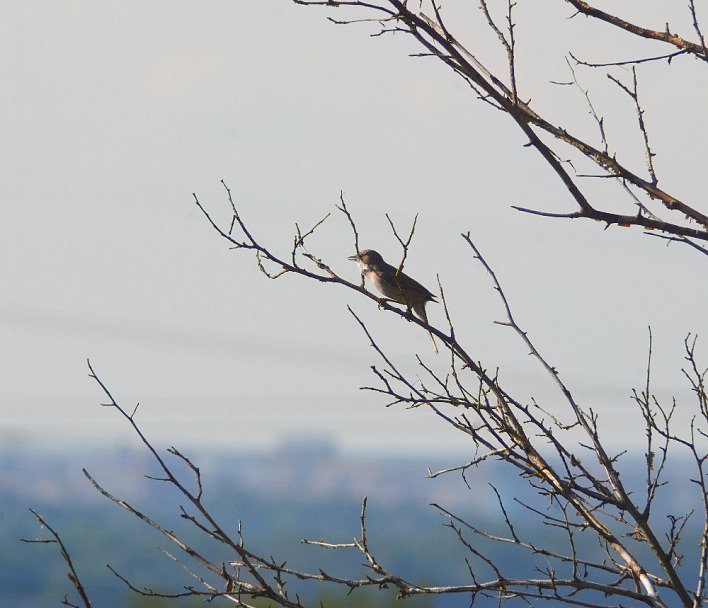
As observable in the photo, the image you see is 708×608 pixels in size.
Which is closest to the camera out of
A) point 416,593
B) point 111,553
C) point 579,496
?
point 416,593

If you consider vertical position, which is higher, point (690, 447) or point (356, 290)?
point (356, 290)

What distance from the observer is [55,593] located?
77.4 metres

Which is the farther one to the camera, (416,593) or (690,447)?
(690,447)

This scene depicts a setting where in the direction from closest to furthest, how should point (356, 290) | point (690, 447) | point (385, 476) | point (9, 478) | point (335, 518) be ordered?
1. point (690, 447)
2. point (356, 290)
3. point (335, 518)
4. point (9, 478)
5. point (385, 476)

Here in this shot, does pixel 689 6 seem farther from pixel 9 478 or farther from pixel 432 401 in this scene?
pixel 9 478

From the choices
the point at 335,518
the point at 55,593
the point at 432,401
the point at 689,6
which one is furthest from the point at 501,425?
the point at 335,518

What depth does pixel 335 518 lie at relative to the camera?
13375 cm

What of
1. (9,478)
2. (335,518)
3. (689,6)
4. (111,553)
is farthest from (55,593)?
(689,6)

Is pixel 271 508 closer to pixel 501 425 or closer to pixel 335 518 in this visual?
pixel 335 518

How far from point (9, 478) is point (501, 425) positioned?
147 metres

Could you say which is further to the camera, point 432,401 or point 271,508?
point 271,508

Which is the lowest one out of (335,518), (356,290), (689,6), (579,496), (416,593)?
(416,593)

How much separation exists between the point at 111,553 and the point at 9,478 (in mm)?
49841

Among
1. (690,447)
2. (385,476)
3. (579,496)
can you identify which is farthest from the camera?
(385,476)
